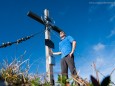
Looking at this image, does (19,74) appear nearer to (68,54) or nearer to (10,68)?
(10,68)

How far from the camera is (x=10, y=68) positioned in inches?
163

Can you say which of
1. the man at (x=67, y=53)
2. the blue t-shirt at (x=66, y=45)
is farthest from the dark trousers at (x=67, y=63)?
the blue t-shirt at (x=66, y=45)

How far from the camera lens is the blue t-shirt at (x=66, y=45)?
7.09 m

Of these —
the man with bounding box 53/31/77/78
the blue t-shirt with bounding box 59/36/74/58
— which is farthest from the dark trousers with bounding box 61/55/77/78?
the blue t-shirt with bounding box 59/36/74/58

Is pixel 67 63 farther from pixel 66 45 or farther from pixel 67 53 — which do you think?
pixel 66 45

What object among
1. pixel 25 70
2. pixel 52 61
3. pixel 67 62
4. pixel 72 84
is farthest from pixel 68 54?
pixel 72 84

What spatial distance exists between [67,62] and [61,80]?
4895mm

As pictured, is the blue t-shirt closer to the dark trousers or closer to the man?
the man

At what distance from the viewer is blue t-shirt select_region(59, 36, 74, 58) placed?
709 centimetres

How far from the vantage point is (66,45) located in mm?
7195

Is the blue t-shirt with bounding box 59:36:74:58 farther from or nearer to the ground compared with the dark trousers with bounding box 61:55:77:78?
farther from the ground

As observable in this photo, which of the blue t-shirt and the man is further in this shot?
the blue t-shirt

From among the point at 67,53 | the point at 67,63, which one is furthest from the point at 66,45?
the point at 67,63

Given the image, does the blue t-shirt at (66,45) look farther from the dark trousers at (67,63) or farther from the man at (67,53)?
the dark trousers at (67,63)
